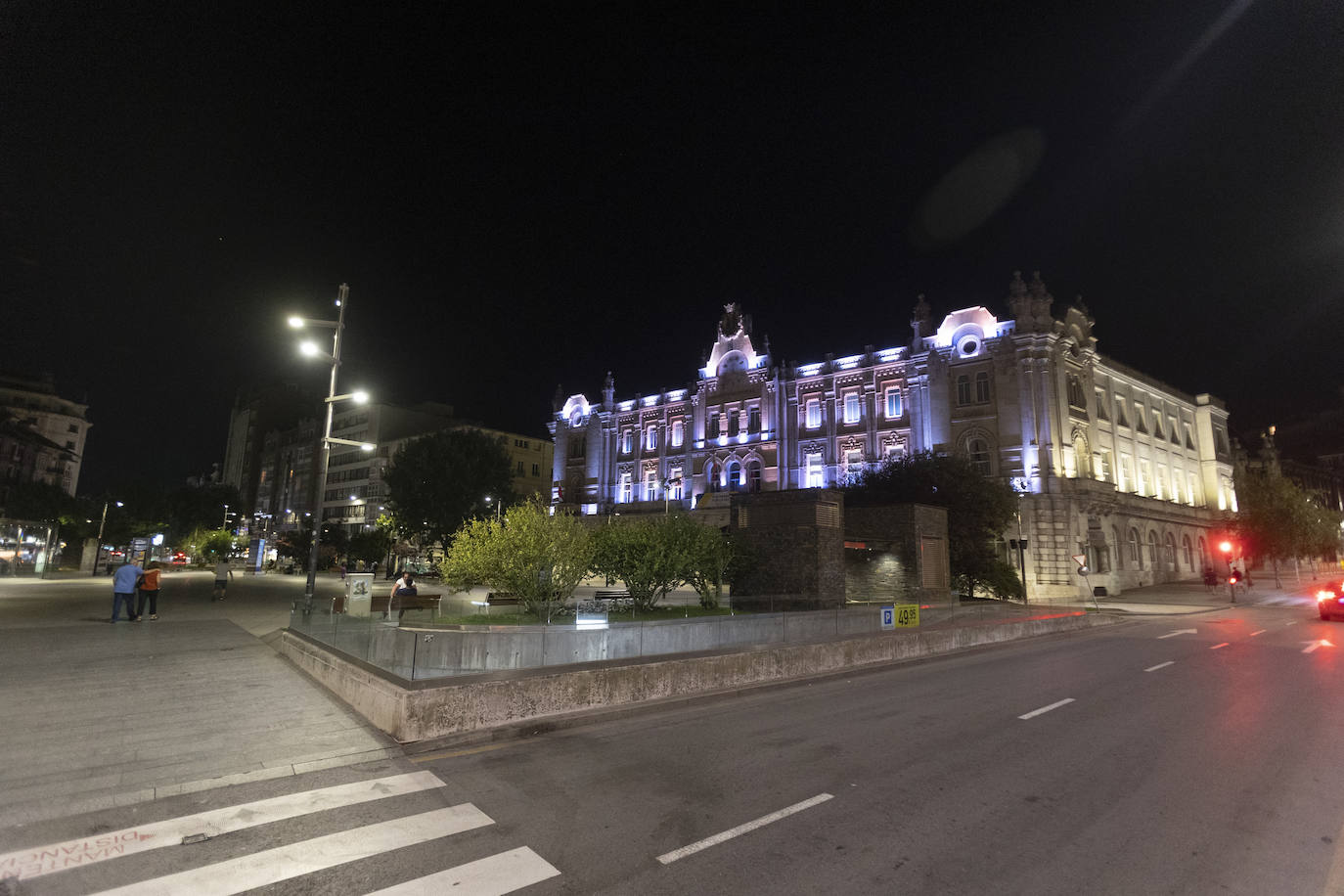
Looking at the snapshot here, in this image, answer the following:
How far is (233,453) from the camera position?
156 meters

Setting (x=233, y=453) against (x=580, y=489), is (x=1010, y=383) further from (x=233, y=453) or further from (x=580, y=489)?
(x=233, y=453)

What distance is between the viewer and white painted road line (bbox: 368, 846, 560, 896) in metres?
4.35

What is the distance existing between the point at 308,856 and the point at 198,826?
1368mm

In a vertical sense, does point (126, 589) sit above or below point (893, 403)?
below

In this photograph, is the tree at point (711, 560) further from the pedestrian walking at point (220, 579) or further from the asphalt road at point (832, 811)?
the pedestrian walking at point (220, 579)

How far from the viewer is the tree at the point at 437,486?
50094mm

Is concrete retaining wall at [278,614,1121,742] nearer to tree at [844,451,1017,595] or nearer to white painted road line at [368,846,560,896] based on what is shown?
white painted road line at [368,846,560,896]

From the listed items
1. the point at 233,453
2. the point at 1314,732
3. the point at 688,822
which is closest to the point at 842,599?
the point at 1314,732

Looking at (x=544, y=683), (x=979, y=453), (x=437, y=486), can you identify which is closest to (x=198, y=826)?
(x=544, y=683)

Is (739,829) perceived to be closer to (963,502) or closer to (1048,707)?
(1048,707)

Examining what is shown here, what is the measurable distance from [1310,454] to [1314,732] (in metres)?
143

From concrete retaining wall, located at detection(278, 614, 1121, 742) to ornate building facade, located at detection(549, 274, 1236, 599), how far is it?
2851 centimetres

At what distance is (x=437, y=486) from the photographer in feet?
164

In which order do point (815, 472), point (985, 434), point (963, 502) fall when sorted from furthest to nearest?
1. point (815, 472)
2. point (985, 434)
3. point (963, 502)
